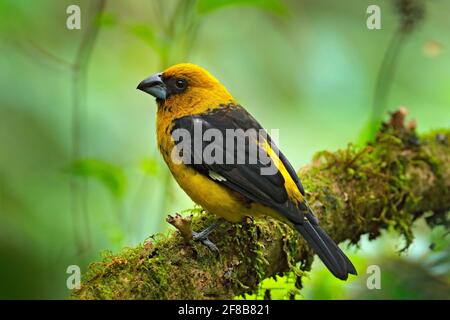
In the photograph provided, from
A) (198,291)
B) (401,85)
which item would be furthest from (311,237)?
(401,85)

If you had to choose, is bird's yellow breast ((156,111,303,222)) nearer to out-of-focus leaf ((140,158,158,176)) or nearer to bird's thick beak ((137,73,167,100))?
bird's thick beak ((137,73,167,100))

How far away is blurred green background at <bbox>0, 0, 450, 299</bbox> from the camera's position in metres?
4.05

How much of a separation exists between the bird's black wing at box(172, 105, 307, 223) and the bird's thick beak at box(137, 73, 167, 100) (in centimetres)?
28

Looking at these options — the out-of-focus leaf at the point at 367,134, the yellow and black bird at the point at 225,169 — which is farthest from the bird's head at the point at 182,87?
the out-of-focus leaf at the point at 367,134

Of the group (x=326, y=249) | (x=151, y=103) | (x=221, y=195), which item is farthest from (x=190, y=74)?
(x=151, y=103)

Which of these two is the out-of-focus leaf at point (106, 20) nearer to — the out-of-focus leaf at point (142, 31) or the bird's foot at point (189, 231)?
the out-of-focus leaf at point (142, 31)

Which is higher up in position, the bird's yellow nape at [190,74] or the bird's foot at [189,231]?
the bird's yellow nape at [190,74]

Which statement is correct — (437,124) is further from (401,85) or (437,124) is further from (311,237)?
(311,237)

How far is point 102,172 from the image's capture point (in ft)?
12.7

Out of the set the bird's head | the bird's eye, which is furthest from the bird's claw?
the bird's eye

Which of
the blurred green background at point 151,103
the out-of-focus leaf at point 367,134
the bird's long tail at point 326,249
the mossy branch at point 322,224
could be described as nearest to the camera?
the mossy branch at point 322,224

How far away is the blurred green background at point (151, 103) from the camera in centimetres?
405

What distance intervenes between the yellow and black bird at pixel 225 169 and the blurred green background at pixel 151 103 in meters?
0.44
